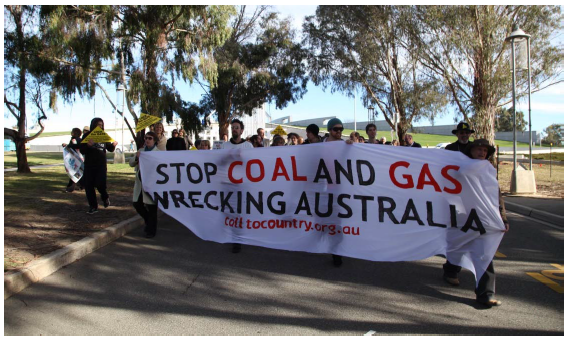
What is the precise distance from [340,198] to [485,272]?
169 centimetres

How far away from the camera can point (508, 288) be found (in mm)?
4422

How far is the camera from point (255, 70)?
30.7 meters

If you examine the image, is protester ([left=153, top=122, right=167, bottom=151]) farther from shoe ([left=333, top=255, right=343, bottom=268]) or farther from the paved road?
shoe ([left=333, top=255, right=343, bottom=268])

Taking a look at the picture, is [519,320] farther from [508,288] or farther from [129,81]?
[129,81]

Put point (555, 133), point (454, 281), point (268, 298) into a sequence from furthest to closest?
point (555, 133) < point (454, 281) < point (268, 298)

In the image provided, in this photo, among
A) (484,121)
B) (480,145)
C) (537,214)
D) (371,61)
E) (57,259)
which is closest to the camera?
(480,145)

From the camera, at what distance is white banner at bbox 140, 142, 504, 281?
4270mm

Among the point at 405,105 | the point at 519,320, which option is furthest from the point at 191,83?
the point at 405,105

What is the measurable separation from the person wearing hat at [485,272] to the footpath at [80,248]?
14.3 ft

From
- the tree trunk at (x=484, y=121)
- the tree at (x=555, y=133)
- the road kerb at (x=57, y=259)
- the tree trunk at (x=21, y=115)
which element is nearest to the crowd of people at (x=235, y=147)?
the road kerb at (x=57, y=259)

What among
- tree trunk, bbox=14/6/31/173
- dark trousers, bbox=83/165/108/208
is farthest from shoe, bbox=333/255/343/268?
tree trunk, bbox=14/6/31/173

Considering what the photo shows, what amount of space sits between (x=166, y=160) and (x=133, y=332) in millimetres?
2991

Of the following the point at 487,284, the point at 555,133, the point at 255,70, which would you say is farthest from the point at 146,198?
the point at 555,133

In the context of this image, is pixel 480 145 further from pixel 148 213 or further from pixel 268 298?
pixel 148 213
